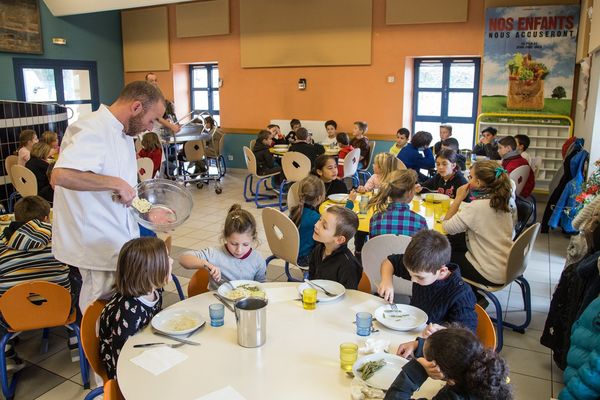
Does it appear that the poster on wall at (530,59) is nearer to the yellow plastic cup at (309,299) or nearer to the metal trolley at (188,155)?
the metal trolley at (188,155)

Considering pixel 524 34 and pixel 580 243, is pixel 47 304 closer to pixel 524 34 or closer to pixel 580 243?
pixel 580 243

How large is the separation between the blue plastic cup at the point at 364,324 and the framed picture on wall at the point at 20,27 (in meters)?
9.82

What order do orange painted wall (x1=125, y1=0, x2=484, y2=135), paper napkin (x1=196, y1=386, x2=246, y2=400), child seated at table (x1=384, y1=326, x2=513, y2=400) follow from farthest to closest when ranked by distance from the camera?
orange painted wall (x1=125, y1=0, x2=484, y2=135) → paper napkin (x1=196, y1=386, x2=246, y2=400) → child seated at table (x1=384, y1=326, x2=513, y2=400)

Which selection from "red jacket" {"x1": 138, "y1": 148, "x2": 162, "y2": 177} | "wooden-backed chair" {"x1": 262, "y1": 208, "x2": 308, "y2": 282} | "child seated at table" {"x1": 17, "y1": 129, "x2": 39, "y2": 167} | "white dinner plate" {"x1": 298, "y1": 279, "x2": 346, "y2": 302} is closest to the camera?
"white dinner plate" {"x1": 298, "y1": 279, "x2": 346, "y2": 302}

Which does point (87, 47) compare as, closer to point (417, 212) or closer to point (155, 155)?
point (155, 155)

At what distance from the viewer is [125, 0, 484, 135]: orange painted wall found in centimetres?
808

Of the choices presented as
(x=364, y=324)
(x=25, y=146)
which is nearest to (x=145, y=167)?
(x=25, y=146)

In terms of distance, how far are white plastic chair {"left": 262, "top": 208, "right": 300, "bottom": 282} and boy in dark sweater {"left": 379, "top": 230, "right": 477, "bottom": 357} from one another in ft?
4.28

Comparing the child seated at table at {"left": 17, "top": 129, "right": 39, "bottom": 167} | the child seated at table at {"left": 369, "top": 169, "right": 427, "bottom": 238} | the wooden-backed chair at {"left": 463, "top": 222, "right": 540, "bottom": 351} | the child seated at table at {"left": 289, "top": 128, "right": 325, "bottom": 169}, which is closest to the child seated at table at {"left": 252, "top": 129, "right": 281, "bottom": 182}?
the child seated at table at {"left": 289, "top": 128, "right": 325, "bottom": 169}

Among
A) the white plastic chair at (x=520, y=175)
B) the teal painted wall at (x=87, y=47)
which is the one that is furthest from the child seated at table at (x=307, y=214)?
the teal painted wall at (x=87, y=47)

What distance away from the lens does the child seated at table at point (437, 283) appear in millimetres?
2086

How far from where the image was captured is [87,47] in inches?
421

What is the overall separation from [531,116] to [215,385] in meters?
7.11

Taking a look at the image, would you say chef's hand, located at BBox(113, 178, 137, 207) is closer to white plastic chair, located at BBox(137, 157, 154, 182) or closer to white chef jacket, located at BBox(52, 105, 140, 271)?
white chef jacket, located at BBox(52, 105, 140, 271)
